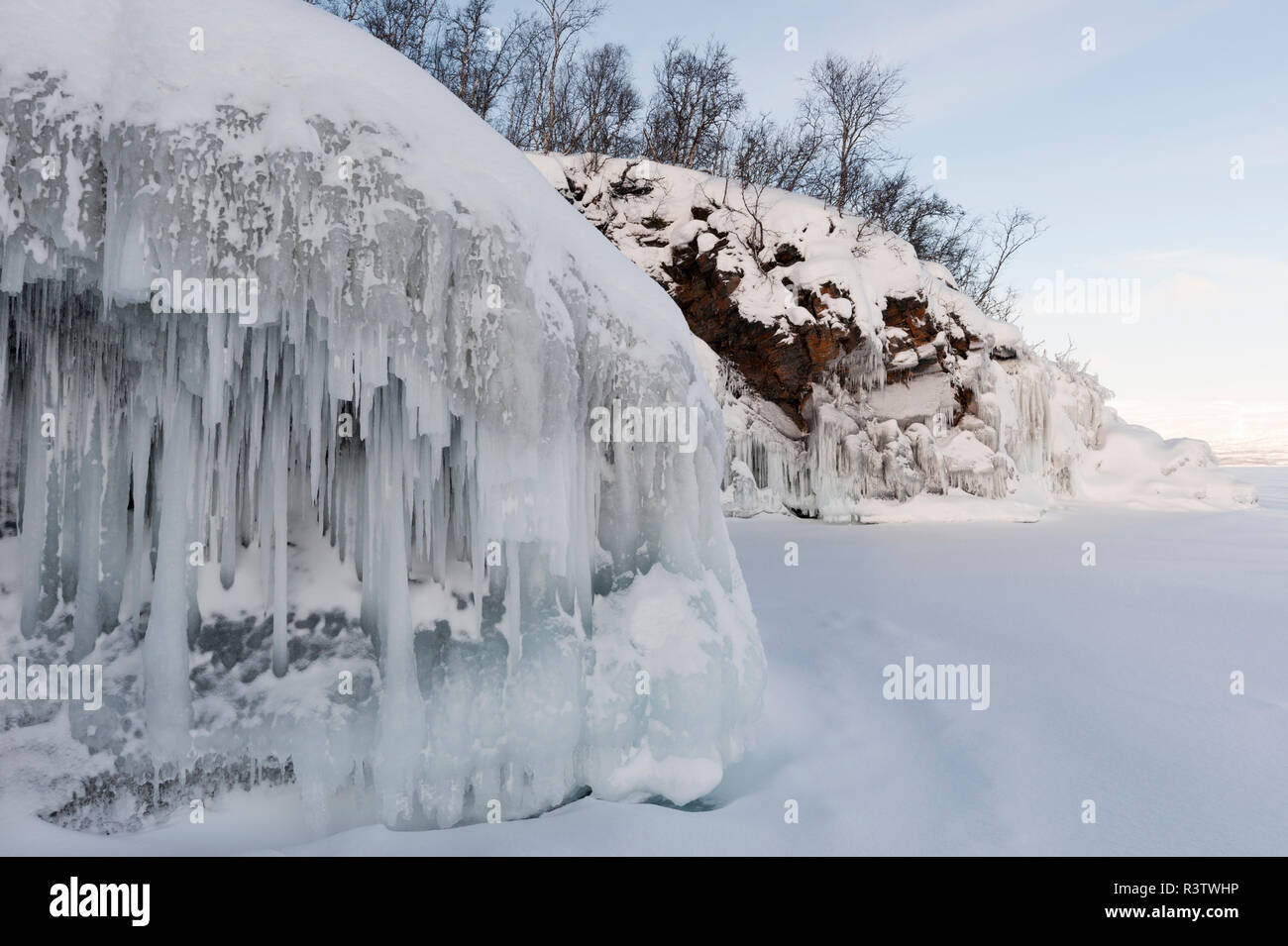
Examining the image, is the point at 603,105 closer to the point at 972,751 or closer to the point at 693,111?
the point at 693,111

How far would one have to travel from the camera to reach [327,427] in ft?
8.07

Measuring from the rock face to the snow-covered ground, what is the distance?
6.11m

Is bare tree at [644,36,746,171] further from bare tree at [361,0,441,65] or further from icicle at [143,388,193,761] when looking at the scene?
icicle at [143,388,193,761]

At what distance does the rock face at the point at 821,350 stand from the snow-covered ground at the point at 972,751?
611 cm

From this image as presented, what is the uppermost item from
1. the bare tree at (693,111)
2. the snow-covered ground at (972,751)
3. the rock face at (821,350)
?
the bare tree at (693,111)

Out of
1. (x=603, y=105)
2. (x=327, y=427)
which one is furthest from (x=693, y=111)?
(x=327, y=427)

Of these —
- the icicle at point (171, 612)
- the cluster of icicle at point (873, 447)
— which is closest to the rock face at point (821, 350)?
the cluster of icicle at point (873, 447)

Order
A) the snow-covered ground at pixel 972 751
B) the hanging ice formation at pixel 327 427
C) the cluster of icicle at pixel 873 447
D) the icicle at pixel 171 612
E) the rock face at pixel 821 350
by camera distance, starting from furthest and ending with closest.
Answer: the cluster of icicle at pixel 873 447 < the rock face at pixel 821 350 < the icicle at pixel 171 612 < the snow-covered ground at pixel 972 751 < the hanging ice formation at pixel 327 427

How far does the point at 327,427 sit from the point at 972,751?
310 centimetres

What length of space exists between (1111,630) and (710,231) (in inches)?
370

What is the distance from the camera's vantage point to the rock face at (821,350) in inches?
437

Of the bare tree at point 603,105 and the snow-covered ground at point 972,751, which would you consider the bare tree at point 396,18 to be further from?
the snow-covered ground at point 972,751
